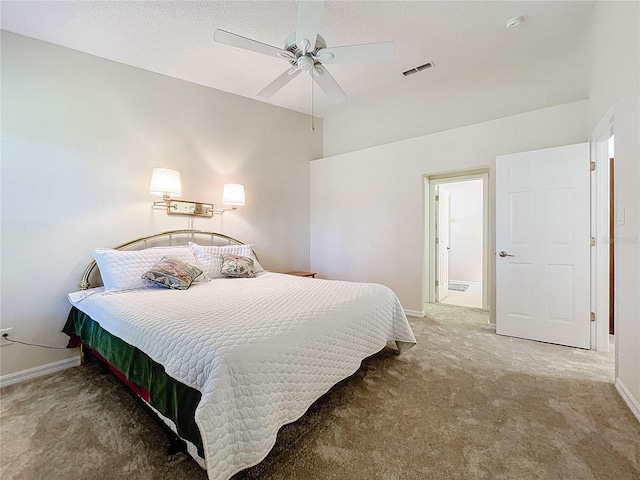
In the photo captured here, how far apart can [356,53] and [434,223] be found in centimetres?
321

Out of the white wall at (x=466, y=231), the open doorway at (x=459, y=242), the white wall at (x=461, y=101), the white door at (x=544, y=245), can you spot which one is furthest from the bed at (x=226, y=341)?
the white wall at (x=466, y=231)

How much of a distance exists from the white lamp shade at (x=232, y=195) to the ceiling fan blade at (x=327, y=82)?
163 centimetres

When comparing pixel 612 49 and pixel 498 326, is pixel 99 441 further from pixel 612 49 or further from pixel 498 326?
pixel 612 49

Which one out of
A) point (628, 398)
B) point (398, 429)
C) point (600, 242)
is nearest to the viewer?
point (398, 429)

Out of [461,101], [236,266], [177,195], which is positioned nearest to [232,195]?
[177,195]

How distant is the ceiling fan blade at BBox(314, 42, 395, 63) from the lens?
84.7 inches

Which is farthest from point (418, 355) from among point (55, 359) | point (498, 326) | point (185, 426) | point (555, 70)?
point (555, 70)

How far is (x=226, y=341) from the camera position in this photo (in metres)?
1.31

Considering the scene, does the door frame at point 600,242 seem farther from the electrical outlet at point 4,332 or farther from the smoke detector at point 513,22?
the electrical outlet at point 4,332

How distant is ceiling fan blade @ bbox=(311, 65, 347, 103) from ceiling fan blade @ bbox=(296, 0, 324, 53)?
0.29 metres

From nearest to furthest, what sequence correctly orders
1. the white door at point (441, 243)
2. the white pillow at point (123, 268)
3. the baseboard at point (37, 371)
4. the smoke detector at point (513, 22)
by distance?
1. the baseboard at point (37, 371)
2. the white pillow at point (123, 268)
3. the smoke detector at point (513, 22)
4. the white door at point (441, 243)

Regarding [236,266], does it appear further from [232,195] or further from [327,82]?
[327,82]

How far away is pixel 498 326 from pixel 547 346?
461mm

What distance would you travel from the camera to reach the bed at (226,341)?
4.01 ft
